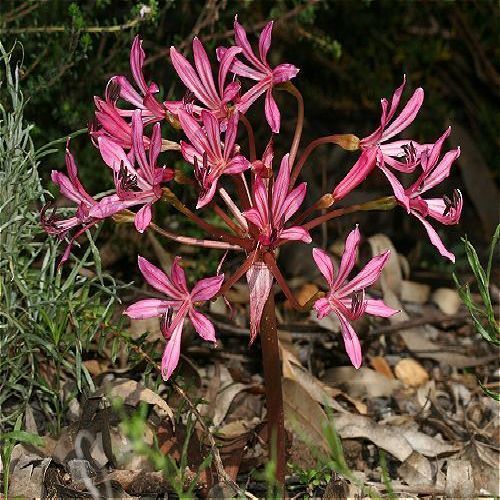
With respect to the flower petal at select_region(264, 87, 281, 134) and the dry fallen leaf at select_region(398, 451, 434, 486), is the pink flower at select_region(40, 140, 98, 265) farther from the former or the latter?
the dry fallen leaf at select_region(398, 451, 434, 486)

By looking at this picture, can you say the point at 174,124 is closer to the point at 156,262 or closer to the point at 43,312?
the point at 43,312

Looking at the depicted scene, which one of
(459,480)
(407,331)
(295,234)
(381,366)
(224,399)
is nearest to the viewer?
(295,234)

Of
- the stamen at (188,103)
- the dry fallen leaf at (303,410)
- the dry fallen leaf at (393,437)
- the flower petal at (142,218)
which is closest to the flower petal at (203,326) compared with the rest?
the flower petal at (142,218)

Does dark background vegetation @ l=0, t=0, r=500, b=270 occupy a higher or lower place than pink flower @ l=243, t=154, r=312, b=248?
lower

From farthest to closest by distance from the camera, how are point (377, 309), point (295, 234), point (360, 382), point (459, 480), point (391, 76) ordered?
1. point (391, 76)
2. point (360, 382)
3. point (459, 480)
4. point (377, 309)
5. point (295, 234)

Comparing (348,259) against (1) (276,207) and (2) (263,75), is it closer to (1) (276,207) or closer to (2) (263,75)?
(1) (276,207)

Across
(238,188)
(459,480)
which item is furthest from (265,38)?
(459,480)

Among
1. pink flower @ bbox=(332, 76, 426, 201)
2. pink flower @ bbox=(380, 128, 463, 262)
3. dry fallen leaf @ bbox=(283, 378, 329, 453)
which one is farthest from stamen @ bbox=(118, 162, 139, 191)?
dry fallen leaf @ bbox=(283, 378, 329, 453)
